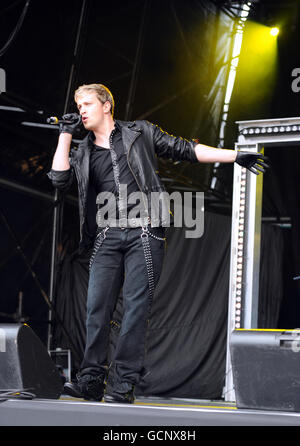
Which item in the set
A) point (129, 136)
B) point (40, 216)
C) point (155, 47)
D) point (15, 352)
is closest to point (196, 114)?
point (155, 47)

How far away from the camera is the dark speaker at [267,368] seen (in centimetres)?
268

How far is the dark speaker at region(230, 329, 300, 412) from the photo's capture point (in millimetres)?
2678

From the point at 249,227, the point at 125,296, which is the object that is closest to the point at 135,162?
the point at 125,296

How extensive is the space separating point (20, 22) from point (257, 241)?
3.66 metres

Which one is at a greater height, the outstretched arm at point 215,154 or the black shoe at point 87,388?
the outstretched arm at point 215,154

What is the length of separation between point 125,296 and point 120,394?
50cm

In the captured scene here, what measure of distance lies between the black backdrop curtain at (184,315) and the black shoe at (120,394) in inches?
229

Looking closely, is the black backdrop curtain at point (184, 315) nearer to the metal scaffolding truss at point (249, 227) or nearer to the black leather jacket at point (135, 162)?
the metal scaffolding truss at point (249, 227)

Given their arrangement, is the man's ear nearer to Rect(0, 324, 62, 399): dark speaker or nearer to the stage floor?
Rect(0, 324, 62, 399): dark speaker


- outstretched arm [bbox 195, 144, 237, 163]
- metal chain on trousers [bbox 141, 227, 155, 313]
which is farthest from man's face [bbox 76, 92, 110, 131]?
metal chain on trousers [bbox 141, 227, 155, 313]

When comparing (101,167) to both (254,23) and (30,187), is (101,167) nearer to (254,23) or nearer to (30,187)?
(30,187)

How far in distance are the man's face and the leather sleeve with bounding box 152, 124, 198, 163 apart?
0.32 meters

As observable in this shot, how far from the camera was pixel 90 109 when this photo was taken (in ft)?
11.5
